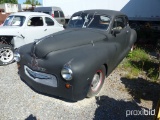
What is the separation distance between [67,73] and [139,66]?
12.3 ft

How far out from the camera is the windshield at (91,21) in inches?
240

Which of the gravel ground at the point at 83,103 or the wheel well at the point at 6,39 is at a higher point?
the wheel well at the point at 6,39

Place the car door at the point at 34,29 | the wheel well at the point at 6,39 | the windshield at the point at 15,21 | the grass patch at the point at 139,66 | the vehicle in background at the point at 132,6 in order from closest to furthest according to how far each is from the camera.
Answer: the grass patch at the point at 139,66, the wheel well at the point at 6,39, the car door at the point at 34,29, the windshield at the point at 15,21, the vehicle in background at the point at 132,6

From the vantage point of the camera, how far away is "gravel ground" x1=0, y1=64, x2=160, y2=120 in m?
4.18

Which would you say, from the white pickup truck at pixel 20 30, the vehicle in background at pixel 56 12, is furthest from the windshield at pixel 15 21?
the vehicle in background at pixel 56 12

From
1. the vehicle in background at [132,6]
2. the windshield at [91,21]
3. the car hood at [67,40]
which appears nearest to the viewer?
the car hood at [67,40]

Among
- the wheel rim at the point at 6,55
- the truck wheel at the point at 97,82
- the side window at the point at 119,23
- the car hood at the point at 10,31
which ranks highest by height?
the side window at the point at 119,23

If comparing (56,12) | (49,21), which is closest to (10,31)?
(49,21)

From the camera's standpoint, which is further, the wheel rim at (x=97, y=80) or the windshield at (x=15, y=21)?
the windshield at (x=15, y=21)

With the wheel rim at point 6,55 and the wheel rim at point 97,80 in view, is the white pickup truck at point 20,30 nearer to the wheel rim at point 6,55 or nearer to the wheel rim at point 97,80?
the wheel rim at point 6,55

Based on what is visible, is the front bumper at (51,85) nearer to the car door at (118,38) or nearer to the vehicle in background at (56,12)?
the car door at (118,38)

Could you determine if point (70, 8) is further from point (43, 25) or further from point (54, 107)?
point (54, 107)

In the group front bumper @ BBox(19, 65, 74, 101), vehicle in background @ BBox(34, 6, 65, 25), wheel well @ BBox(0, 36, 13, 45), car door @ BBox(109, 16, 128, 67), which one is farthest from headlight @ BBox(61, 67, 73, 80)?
vehicle in background @ BBox(34, 6, 65, 25)

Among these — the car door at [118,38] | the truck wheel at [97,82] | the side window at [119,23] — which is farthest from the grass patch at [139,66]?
the truck wheel at [97,82]
